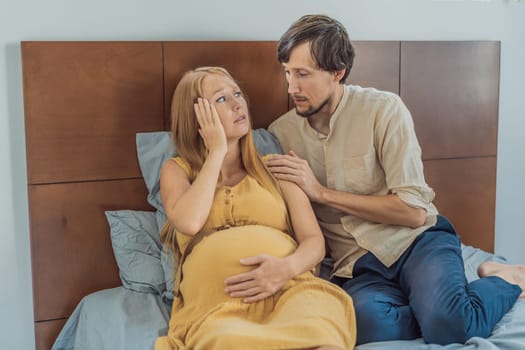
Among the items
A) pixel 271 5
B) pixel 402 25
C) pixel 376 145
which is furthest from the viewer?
pixel 402 25

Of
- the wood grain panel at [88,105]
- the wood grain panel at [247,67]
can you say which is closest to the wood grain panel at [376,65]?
the wood grain panel at [247,67]

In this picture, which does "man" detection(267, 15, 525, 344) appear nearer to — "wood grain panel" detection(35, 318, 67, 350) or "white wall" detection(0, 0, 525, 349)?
"white wall" detection(0, 0, 525, 349)

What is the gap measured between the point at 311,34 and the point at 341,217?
0.53 m

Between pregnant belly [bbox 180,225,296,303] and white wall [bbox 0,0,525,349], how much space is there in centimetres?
63

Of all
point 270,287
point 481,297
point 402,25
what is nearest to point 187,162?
point 270,287

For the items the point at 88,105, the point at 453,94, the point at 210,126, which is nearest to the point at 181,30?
the point at 88,105

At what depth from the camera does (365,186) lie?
2.18 meters

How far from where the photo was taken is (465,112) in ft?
8.96

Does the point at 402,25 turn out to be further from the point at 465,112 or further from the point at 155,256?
the point at 155,256

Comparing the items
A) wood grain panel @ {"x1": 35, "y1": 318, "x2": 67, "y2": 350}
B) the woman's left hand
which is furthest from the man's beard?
wood grain panel @ {"x1": 35, "y1": 318, "x2": 67, "y2": 350}

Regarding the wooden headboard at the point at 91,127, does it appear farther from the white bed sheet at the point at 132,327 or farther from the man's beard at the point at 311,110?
the man's beard at the point at 311,110

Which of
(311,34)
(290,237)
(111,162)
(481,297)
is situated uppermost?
(311,34)

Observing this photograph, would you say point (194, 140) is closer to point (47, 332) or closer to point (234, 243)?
point (234, 243)

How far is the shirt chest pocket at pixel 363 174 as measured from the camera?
215 cm
